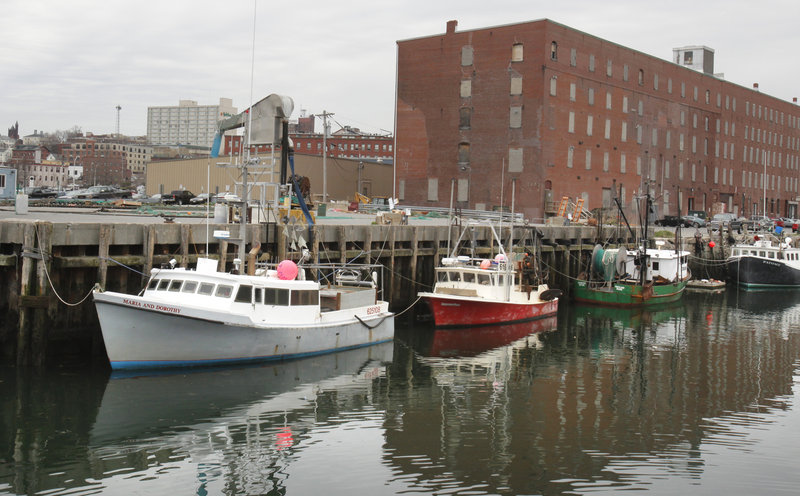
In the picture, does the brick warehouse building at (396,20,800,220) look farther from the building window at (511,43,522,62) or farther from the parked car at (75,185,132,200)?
the parked car at (75,185,132,200)

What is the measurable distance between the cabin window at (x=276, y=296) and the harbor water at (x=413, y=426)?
1.85 meters

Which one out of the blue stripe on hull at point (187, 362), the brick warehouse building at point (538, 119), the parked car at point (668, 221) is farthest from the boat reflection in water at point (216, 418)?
the parked car at point (668, 221)

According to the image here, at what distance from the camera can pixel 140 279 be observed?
23.6m

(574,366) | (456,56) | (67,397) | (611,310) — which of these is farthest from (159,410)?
(456,56)

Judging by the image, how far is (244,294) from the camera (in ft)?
73.0

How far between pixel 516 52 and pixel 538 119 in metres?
5.64

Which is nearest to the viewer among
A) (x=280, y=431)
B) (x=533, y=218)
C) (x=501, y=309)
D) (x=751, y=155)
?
(x=280, y=431)

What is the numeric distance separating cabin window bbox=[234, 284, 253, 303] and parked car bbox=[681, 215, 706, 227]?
5767cm

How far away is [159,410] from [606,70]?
59.0 meters

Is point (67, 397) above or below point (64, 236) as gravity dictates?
below

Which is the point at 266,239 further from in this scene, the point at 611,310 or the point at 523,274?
the point at 611,310

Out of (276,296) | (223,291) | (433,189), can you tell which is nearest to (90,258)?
(223,291)

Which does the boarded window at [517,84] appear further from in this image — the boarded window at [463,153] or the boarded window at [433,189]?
the boarded window at [433,189]

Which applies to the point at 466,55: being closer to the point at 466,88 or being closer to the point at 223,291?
the point at 466,88
